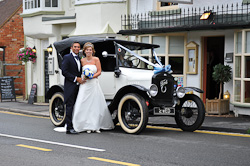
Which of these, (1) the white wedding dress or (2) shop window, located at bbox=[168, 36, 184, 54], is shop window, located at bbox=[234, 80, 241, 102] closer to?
(2) shop window, located at bbox=[168, 36, 184, 54]

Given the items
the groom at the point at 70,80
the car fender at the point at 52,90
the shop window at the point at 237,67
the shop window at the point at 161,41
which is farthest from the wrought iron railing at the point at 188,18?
the groom at the point at 70,80

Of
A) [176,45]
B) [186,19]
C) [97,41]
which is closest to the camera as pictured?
[97,41]

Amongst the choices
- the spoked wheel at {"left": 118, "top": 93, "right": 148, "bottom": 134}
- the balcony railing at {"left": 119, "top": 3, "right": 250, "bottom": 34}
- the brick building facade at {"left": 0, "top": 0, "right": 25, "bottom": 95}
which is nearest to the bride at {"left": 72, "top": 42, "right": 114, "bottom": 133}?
the spoked wheel at {"left": 118, "top": 93, "right": 148, "bottom": 134}

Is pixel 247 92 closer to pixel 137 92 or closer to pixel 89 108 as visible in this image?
pixel 137 92

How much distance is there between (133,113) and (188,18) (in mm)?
6048

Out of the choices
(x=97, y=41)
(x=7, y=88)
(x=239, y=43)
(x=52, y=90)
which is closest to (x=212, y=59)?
(x=239, y=43)

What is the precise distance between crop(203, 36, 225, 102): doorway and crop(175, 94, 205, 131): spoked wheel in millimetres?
5396

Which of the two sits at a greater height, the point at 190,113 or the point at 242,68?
the point at 242,68

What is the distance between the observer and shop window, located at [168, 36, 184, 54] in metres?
15.9

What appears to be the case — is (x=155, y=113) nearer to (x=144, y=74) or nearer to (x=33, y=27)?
(x=144, y=74)

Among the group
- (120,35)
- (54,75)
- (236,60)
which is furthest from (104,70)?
(54,75)

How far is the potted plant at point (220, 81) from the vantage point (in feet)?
46.8

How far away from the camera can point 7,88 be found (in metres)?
21.9

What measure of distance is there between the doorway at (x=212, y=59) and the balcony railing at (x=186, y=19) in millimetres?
1283
